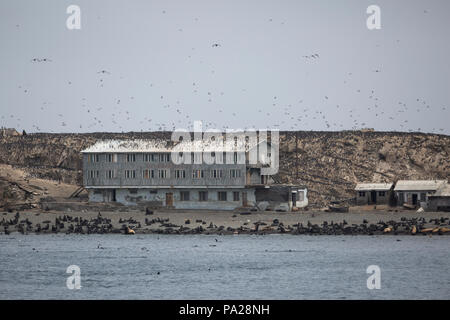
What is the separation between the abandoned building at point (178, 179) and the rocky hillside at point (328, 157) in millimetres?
16043

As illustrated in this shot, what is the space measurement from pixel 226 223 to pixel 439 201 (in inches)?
852

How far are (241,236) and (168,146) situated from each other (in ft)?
68.0

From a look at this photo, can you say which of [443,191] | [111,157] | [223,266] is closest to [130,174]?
[111,157]

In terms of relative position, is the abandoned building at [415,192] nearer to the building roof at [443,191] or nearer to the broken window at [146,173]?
the building roof at [443,191]

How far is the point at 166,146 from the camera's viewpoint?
105688 millimetres

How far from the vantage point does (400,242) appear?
8212cm

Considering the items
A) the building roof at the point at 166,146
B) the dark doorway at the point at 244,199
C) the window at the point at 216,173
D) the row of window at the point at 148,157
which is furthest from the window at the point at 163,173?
the dark doorway at the point at 244,199

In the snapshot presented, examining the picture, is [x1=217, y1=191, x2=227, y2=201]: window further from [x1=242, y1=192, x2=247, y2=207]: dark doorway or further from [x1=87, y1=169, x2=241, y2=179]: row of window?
[x1=242, y1=192, x2=247, y2=207]: dark doorway

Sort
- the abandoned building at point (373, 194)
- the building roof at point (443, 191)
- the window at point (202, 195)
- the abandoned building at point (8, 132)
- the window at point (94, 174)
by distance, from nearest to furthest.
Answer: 1. the building roof at point (443, 191)
2. the window at point (202, 195)
3. the abandoned building at point (373, 194)
4. the window at point (94, 174)
5. the abandoned building at point (8, 132)

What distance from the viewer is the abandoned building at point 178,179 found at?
103m

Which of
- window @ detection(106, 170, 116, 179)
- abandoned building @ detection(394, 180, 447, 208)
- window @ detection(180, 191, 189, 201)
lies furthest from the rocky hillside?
window @ detection(180, 191, 189, 201)

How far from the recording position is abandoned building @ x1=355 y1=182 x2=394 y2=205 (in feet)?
347
